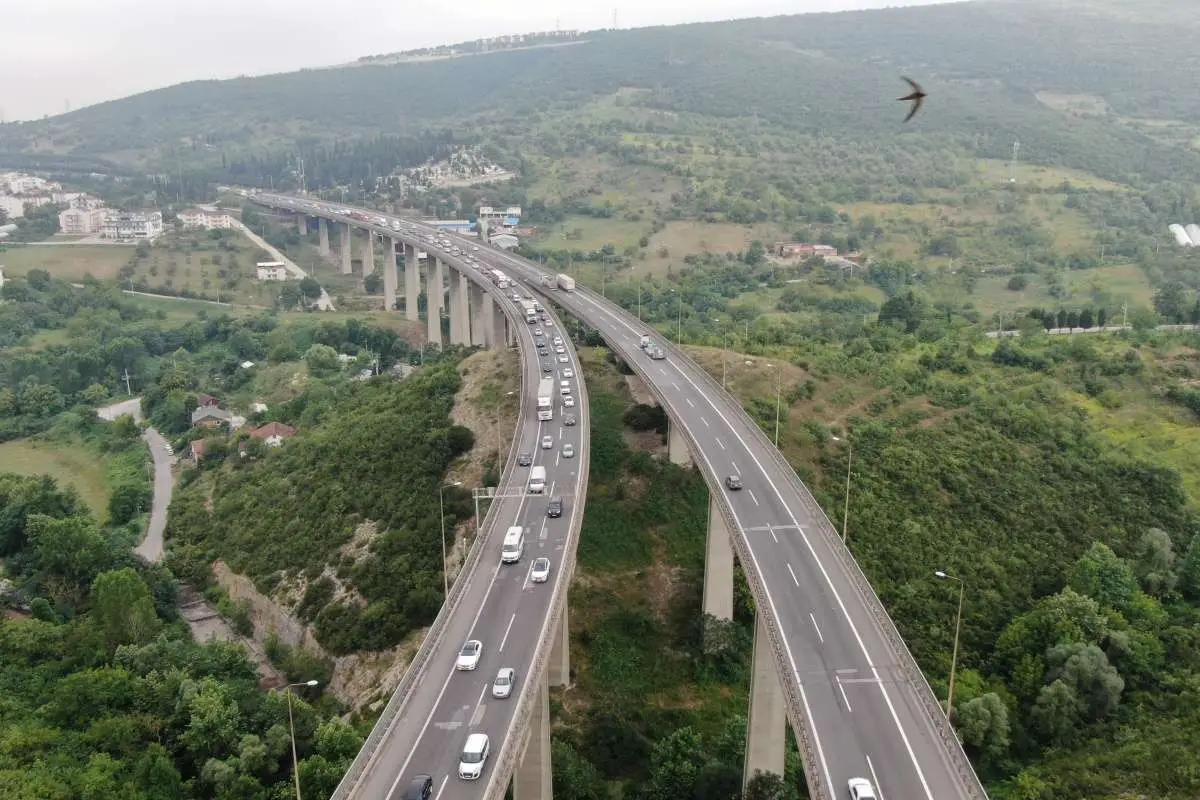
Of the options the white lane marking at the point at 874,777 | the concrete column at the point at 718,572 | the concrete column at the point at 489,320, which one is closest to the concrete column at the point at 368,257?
the concrete column at the point at 489,320

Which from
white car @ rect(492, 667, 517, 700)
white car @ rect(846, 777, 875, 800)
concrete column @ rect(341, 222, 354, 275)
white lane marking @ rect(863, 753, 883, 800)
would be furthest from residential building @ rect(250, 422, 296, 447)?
concrete column @ rect(341, 222, 354, 275)

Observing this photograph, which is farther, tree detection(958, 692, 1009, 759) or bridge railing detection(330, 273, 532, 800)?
tree detection(958, 692, 1009, 759)

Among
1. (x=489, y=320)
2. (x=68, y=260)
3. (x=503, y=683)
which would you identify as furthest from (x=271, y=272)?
(x=503, y=683)

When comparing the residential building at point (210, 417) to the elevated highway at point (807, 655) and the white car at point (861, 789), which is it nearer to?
the elevated highway at point (807, 655)

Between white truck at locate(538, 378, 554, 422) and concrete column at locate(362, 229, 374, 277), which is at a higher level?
concrete column at locate(362, 229, 374, 277)

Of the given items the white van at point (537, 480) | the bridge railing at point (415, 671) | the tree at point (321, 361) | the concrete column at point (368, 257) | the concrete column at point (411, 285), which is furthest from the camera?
the concrete column at point (368, 257)

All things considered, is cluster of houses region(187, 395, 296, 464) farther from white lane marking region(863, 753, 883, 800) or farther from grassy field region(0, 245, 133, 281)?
grassy field region(0, 245, 133, 281)

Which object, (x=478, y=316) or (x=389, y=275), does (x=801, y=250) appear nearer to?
(x=478, y=316)
